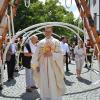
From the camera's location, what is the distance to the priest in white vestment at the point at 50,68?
1092 cm

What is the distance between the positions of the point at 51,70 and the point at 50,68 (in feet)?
0.19

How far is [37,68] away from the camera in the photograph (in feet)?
36.4

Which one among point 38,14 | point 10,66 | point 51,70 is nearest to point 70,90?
point 51,70

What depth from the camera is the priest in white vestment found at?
10.9 m

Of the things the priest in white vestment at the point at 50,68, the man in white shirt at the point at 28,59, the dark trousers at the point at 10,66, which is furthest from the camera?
the dark trousers at the point at 10,66

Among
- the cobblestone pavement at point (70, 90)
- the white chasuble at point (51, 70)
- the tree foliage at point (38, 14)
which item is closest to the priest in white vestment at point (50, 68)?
the white chasuble at point (51, 70)

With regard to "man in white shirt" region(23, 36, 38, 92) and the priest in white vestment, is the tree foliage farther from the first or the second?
the priest in white vestment

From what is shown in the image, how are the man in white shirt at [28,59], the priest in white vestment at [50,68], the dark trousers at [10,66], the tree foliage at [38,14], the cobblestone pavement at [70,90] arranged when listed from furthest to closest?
the tree foliage at [38,14], the dark trousers at [10,66], the man in white shirt at [28,59], the cobblestone pavement at [70,90], the priest in white vestment at [50,68]

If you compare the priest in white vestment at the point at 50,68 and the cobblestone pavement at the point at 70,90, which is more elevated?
the priest in white vestment at the point at 50,68

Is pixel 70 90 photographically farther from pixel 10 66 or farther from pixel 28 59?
pixel 10 66

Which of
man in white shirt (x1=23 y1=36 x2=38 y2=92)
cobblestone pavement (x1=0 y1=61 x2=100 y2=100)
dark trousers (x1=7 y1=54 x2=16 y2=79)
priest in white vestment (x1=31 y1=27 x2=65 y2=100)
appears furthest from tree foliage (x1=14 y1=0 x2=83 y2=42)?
priest in white vestment (x1=31 y1=27 x2=65 y2=100)

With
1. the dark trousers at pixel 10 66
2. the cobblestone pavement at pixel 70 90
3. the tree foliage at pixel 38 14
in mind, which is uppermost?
the tree foliage at pixel 38 14

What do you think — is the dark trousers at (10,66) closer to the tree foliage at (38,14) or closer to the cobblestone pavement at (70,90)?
the cobblestone pavement at (70,90)

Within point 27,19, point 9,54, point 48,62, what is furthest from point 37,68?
point 27,19
